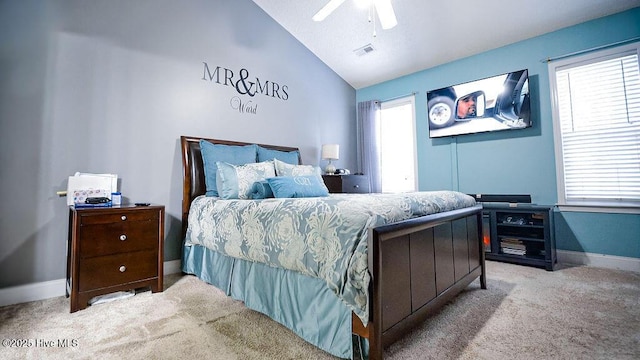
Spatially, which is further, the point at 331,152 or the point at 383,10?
the point at 331,152

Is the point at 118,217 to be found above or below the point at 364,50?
below

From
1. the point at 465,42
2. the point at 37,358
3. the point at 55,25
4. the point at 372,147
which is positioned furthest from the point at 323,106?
the point at 37,358

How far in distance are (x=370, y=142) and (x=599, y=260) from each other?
10.0ft

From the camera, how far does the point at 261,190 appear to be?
243 cm

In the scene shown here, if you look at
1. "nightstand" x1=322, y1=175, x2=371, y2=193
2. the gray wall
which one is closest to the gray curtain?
"nightstand" x1=322, y1=175, x2=371, y2=193

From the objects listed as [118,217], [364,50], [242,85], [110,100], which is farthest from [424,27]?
[118,217]

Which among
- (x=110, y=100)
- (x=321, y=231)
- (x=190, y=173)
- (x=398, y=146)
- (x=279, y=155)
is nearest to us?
(x=321, y=231)

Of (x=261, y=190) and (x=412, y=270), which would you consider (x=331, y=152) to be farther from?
(x=412, y=270)

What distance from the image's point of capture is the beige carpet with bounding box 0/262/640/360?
1.38 m

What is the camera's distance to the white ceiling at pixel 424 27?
293cm

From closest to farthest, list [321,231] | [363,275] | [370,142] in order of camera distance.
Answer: [363,275]
[321,231]
[370,142]

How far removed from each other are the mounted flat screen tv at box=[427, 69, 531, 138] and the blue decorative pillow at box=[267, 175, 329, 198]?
241 centimetres

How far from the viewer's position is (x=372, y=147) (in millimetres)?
4586

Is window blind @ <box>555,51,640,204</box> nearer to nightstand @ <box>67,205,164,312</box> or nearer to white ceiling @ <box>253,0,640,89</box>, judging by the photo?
white ceiling @ <box>253,0,640,89</box>
